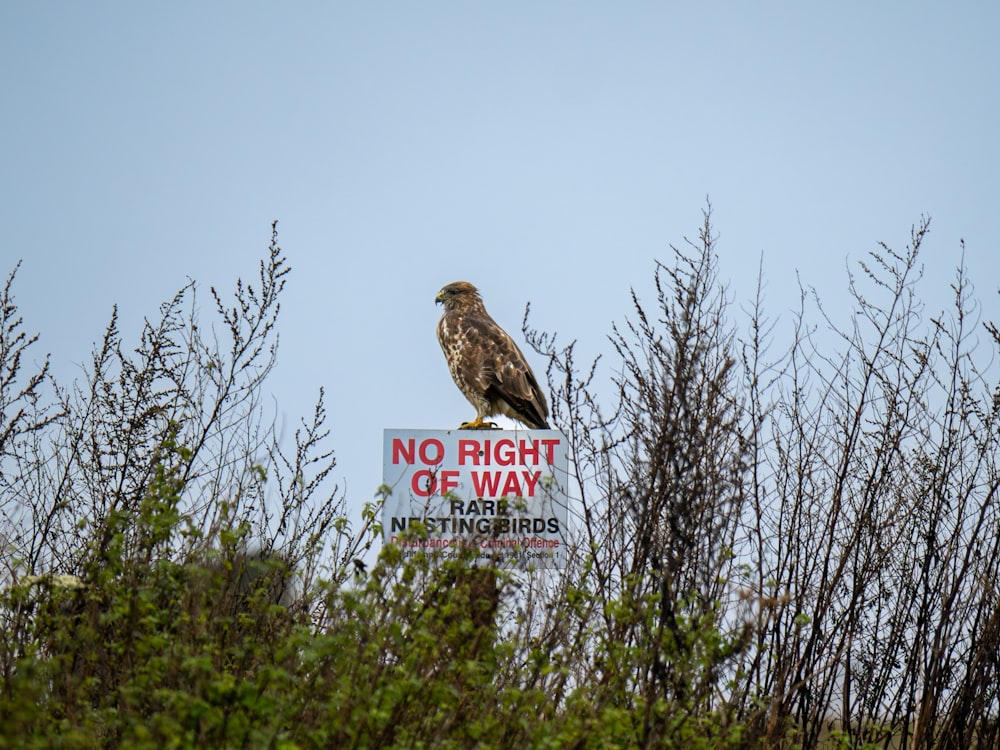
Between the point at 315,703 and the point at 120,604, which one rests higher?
the point at 120,604

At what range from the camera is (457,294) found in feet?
28.7

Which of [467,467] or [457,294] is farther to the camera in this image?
[457,294]

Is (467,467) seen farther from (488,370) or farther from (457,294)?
(457,294)

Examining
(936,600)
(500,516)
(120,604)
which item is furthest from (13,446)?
(936,600)

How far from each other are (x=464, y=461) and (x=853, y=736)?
7.82 ft

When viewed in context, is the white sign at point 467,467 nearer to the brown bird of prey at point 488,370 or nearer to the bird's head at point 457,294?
the brown bird of prey at point 488,370

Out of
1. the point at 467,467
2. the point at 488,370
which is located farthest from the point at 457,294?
the point at 467,467

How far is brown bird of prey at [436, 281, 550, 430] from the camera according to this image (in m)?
7.86

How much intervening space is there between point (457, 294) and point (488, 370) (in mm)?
1013

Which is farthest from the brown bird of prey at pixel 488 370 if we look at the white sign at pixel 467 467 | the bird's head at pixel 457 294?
the white sign at pixel 467 467

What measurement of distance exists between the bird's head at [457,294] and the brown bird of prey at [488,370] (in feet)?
0.31

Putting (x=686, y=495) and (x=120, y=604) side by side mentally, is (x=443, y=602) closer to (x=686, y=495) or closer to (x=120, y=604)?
(x=120, y=604)

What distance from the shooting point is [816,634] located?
534 centimetres

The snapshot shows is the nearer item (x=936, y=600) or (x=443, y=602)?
(x=443, y=602)
